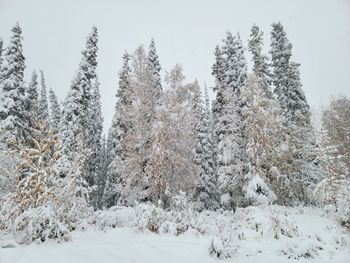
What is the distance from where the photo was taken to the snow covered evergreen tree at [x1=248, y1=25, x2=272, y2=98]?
2716 centimetres

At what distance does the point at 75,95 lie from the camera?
26.8m

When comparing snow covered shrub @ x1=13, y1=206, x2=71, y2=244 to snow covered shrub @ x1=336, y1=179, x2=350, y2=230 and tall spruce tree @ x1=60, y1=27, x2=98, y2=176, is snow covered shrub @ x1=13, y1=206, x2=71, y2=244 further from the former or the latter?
tall spruce tree @ x1=60, y1=27, x2=98, y2=176

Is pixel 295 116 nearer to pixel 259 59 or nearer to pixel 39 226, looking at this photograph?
pixel 259 59

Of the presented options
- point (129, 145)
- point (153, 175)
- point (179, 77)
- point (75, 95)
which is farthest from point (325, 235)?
point (75, 95)

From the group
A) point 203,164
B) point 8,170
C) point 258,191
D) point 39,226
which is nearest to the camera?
point 39,226

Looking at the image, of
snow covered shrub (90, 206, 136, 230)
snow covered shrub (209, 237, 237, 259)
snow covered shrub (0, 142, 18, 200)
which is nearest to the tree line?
snow covered shrub (0, 142, 18, 200)

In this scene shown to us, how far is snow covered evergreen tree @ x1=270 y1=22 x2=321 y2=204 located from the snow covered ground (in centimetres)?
1202

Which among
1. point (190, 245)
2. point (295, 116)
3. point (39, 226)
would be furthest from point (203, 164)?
point (39, 226)

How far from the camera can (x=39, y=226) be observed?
308 inches

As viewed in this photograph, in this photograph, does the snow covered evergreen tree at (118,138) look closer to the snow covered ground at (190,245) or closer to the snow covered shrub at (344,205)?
the snow covered ground at (190,245)

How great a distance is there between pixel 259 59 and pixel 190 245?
22775mm

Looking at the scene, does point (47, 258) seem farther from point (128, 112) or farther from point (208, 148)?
point (208, 148)

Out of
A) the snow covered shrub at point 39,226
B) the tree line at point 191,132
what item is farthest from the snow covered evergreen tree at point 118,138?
the snow covered shrub at point 39,226

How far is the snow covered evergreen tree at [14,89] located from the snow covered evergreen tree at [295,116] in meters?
20.6
